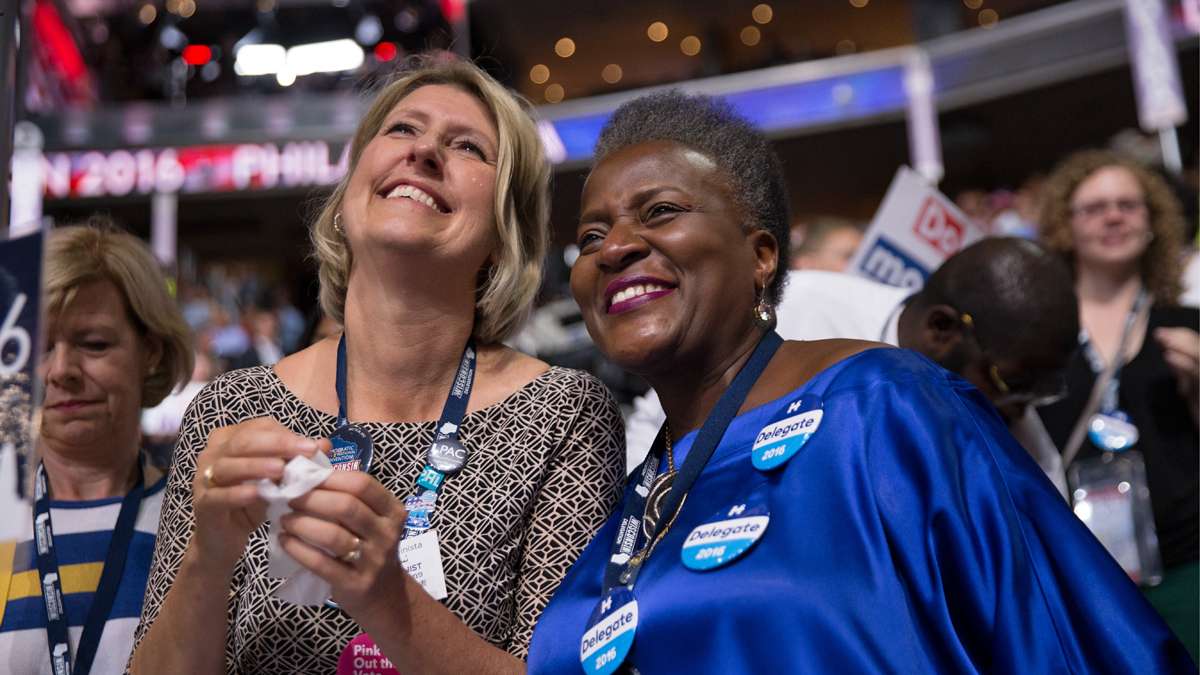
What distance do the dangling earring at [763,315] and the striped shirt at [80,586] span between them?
1.34m

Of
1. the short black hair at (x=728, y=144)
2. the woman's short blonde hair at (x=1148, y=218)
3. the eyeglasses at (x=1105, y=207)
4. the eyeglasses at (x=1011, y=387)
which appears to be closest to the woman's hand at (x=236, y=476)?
the short black hair at (x=728, y=144)

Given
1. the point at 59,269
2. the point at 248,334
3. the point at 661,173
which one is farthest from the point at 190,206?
the point at 661,173

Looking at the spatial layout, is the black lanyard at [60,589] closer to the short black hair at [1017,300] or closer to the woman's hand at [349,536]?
the woman's hand at [349,536]

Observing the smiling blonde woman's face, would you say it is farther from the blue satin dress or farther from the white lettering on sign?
the blue satin dress

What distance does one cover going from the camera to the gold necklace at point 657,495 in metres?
1.66

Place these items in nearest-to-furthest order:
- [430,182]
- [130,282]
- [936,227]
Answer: [430,182]
[130,282]
[936,227]

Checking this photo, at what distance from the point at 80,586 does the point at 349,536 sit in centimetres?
120

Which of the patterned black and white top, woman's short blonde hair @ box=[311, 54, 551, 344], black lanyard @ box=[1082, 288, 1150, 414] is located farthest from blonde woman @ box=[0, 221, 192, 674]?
black lanyard @ box=[1082, 288, 1150, 414]

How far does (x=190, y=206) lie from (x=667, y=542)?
55.5ft

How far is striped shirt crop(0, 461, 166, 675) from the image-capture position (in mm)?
2125

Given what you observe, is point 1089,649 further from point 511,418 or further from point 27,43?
point 27,43

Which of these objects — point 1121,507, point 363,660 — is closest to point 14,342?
point 363,660

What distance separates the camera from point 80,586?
2.27 m

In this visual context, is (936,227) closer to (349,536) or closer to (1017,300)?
(1017,300)
